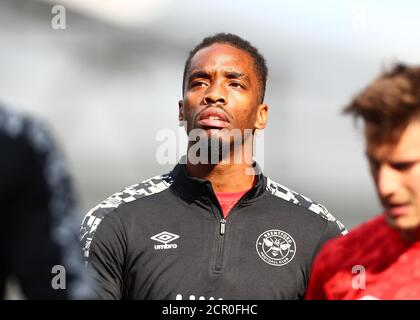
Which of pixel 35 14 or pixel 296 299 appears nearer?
pixel 296 299

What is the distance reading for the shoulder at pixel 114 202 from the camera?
134 inches

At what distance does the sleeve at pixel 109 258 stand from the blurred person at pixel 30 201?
147 cm

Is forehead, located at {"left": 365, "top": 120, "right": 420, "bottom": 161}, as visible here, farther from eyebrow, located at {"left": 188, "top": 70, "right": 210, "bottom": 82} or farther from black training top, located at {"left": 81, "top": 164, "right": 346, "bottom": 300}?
eyebrow, located at {"left": 188, "top": 70, "right": 210, "bottom": 82}

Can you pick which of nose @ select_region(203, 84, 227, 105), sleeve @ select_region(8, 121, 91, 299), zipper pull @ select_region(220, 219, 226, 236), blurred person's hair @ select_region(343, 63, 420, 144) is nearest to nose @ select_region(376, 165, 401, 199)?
blurred person's hair @ select_region(343, 63, 420, 144)

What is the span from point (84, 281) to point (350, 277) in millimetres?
1437

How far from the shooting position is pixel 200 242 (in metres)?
3.38

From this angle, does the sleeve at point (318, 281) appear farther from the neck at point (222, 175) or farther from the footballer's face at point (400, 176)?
the neck at point (222, 175)

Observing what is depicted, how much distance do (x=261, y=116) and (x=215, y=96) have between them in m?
0.41

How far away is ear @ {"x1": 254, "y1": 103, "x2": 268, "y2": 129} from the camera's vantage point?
3.78 m

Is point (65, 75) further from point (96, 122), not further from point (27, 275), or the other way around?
point (27, 275)

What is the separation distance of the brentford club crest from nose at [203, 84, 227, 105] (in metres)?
0.68

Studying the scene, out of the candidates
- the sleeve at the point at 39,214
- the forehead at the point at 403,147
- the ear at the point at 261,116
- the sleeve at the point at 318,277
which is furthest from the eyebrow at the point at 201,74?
the sleeve at the point at 39,214

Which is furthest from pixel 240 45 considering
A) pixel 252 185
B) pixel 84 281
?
pixel 84 281

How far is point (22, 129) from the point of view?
1.72 m
